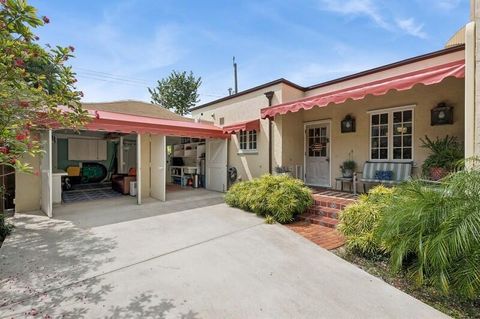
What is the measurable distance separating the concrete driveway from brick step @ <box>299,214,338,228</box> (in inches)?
50.4

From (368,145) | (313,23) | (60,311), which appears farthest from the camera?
(313,23)

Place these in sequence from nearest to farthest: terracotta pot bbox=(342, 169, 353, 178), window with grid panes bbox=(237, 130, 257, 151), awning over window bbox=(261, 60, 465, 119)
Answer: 1. awning over window bbox=(261, 60, 465, 119)
2. terracotta pot bbox=(342, 169, 353, 178)
3. window with grid panes bbox=(237, 130, 257, 151)

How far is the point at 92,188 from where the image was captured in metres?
14.8

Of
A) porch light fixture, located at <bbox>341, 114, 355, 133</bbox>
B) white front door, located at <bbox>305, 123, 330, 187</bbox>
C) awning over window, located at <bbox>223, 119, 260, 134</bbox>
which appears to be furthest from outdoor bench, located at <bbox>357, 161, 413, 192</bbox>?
awning over window, located at <bbox>223, 119, 260, 134</bbox>

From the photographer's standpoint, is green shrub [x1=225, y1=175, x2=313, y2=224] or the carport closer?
green shrub [x1=225, y1=175, x2=313, y2=224]

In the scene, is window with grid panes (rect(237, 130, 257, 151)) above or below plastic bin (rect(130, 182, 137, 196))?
above

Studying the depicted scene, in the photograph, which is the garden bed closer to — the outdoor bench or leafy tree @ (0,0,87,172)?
the outdoor bench

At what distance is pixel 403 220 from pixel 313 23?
1031 cm

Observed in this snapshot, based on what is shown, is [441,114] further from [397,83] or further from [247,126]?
[247,126]

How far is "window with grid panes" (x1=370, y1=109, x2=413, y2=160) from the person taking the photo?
9125 mm

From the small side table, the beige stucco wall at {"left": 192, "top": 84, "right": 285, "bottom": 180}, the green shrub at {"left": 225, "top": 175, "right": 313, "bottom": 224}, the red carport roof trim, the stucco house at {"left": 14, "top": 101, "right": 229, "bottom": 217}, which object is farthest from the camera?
the beige stucco wall at {"left": 192, "top": 84, "right": 285, "bottom": 180}

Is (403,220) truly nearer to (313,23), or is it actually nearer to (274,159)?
(274,159)

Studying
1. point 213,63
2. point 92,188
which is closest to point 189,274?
point 92,188

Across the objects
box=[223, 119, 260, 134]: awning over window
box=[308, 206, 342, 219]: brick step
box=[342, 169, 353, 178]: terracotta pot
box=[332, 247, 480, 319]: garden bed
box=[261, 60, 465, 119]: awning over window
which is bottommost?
box=[332, 247, 480, 319]: garden bed
